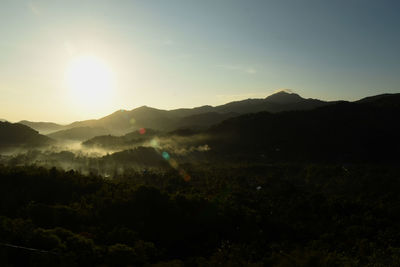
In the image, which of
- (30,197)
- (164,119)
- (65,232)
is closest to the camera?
(65,232)

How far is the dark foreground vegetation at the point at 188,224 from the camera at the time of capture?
1456 cm

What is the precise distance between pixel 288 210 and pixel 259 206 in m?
2.51

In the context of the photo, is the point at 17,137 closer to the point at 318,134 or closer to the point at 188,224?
the point at 318,134

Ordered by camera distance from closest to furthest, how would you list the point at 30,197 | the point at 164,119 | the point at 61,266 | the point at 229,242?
the point at 61,266
the point at 229,242
the point at 30,197
the point at 164,119

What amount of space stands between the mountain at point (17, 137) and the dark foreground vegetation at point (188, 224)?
77972 millimetres

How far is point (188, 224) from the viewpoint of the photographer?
21.2 metres

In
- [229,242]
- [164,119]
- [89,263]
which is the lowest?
[229,242]

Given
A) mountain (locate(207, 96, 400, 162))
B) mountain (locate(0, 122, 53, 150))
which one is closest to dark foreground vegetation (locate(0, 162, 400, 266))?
mountain (locate(207, 96, 400, 162))

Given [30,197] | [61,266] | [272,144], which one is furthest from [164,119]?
[61,266]

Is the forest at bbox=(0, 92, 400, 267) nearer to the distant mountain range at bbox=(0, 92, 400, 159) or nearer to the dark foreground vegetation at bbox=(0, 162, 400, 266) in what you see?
the dark foreground vegetation at bbox=(0, 162, 400, 266)

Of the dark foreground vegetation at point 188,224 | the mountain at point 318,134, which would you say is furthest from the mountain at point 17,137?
the dark foreground vegetation at point 188,224

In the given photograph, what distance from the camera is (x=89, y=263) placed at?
1394 centimetres

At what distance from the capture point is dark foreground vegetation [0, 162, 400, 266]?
1456cm

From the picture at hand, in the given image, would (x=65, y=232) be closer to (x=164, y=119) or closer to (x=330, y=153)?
(x=330, y=153)
